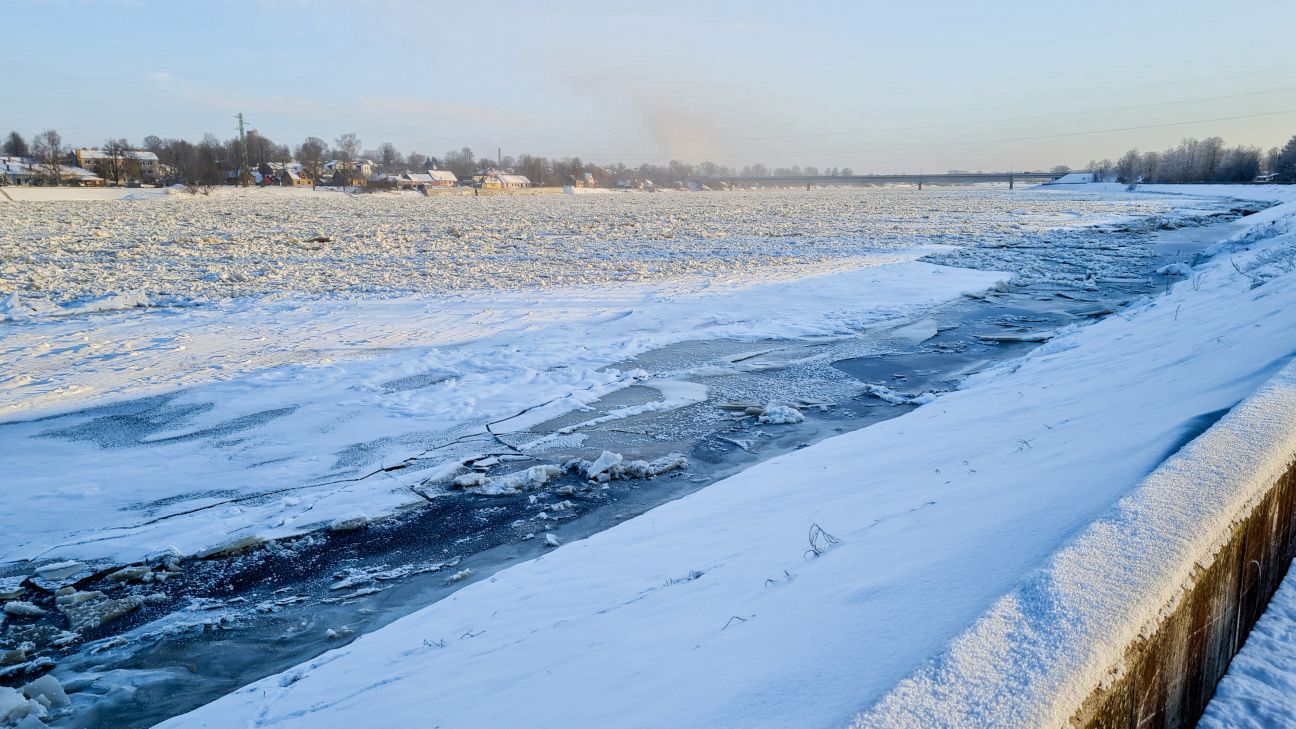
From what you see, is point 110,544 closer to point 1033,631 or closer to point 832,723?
point 832,723

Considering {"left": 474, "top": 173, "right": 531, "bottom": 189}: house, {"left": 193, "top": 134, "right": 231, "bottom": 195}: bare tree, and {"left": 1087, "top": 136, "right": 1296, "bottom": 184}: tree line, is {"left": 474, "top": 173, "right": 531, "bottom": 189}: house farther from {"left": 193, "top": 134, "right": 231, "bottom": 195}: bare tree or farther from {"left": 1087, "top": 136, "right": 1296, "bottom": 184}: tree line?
{"left": 1087, "top": 136, "right": 1296, "bottom": 184}: tree line

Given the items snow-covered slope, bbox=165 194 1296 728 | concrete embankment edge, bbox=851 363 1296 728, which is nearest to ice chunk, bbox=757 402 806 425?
snow-covered slope, bbox=165 194 1296 728

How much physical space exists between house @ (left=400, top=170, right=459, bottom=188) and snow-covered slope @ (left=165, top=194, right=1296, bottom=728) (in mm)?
114976

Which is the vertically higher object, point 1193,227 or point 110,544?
point 1193,227

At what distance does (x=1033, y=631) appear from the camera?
77.0 inches

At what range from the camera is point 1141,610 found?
80.6 inches

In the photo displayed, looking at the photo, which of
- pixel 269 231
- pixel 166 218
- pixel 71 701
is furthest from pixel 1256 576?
pixel 166 218

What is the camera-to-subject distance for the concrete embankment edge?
1.77 m

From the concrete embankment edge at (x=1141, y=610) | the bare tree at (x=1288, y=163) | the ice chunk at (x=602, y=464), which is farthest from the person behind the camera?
the bare tree at (x=1288, y=163)

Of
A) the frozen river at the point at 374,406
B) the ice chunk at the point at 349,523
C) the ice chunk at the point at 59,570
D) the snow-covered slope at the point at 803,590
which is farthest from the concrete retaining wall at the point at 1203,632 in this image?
the ice chunk at the point at 59,570

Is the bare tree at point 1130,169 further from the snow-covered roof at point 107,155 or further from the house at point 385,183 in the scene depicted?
the snow-covered roof at point 107,155

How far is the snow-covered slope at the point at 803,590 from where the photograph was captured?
2152mm

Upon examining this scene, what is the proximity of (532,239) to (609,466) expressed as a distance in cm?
2214

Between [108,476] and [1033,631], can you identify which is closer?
[1033,631]
